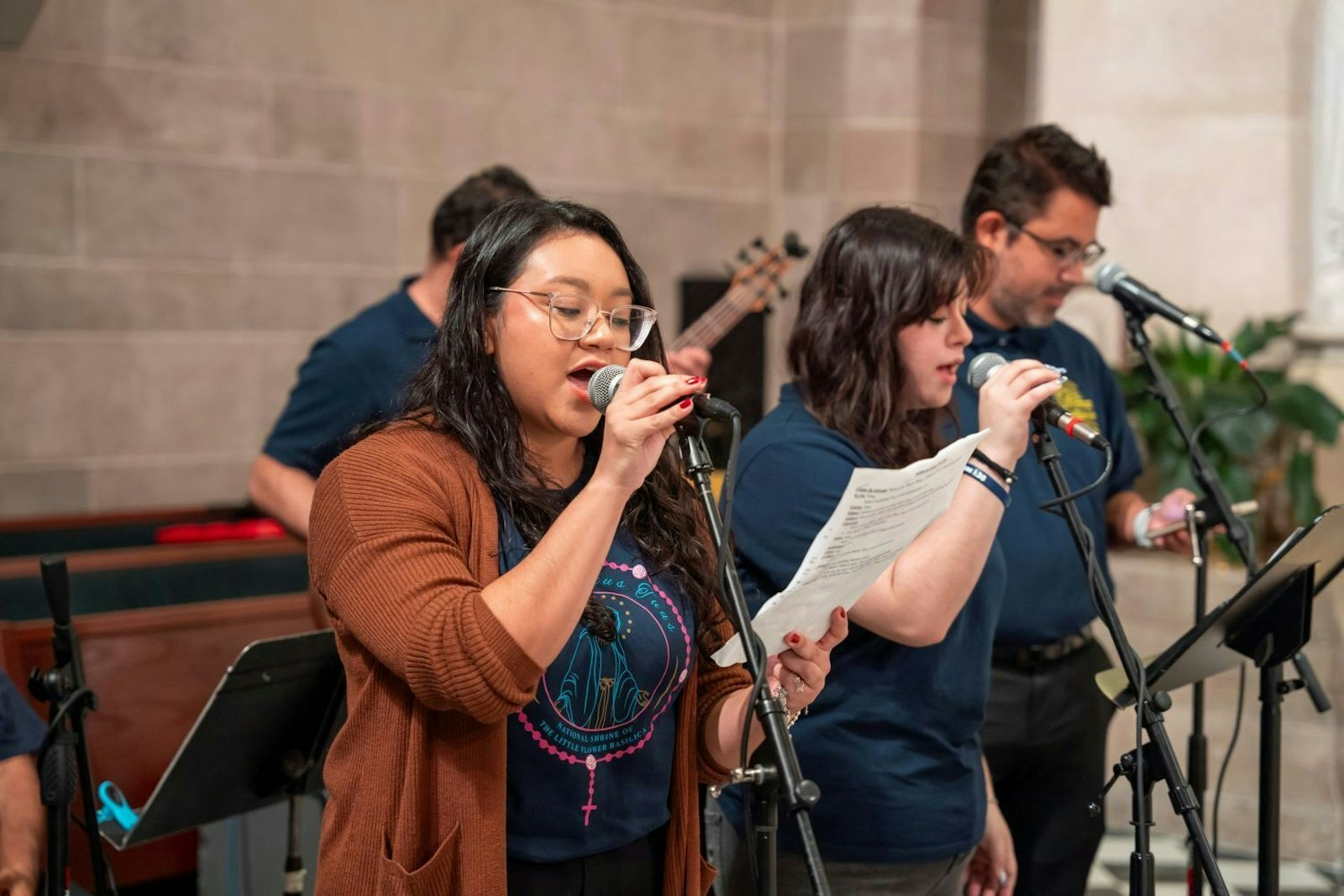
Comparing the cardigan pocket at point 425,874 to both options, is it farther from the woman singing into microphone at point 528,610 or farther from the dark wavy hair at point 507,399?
the dark wavy hair at point 507,399

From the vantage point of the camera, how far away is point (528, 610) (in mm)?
1542

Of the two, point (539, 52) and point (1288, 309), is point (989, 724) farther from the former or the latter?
point (539, 52)

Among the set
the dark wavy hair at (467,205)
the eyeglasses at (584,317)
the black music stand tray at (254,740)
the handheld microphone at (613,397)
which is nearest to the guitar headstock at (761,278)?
the dark wavy hair at (467,205)

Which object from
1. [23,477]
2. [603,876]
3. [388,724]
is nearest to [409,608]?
[388,724]

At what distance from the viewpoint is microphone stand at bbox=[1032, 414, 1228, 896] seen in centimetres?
191

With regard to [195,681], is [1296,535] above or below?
above

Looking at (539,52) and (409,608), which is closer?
(409,608)

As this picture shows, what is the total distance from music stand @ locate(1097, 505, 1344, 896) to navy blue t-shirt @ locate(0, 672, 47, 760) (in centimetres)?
168

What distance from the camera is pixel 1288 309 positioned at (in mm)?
4758

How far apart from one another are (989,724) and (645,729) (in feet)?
3.45

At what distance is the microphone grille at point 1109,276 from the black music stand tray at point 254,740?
147cm

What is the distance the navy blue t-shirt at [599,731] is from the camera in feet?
5.53

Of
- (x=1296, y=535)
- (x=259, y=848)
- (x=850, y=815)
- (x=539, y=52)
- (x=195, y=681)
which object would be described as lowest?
(x=259, y=848)

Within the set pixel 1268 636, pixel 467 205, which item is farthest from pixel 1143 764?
pixel 467 205
